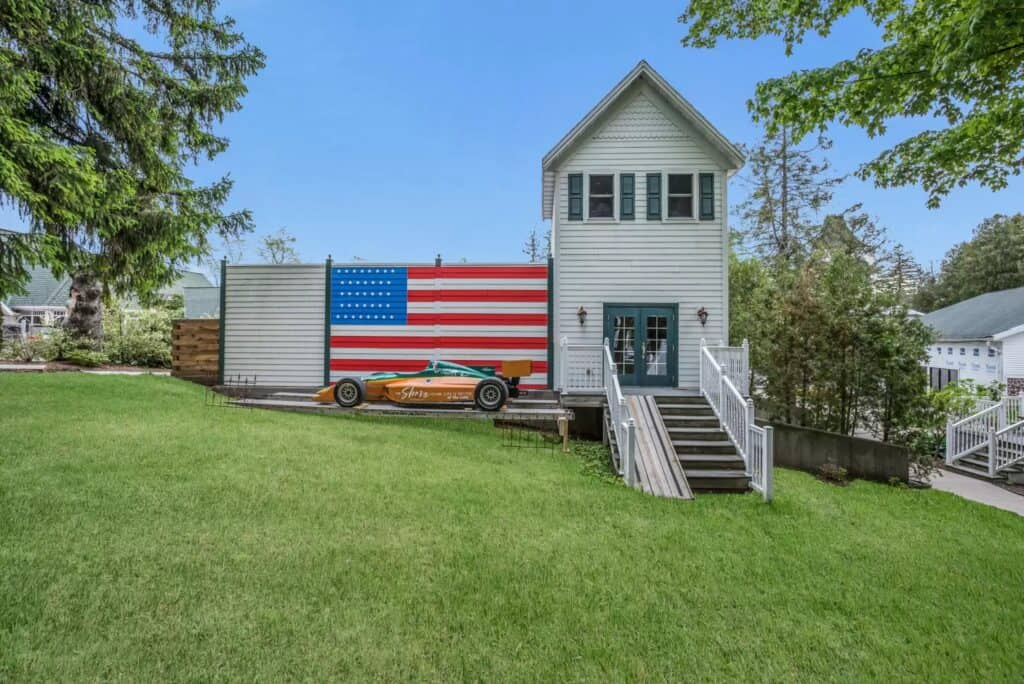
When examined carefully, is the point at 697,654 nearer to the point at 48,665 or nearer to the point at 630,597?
the point at 630,597

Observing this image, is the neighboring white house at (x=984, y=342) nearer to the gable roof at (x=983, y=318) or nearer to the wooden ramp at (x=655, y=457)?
the gable roof at (x=983, y=318)

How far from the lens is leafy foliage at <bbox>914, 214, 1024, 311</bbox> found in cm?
3394

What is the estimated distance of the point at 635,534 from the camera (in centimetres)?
463

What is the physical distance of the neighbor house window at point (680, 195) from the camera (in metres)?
10.5

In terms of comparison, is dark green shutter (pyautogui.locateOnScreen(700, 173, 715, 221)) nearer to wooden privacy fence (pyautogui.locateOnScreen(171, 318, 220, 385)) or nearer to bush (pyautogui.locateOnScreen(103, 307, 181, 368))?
wooden privacy fence (pyautogui.locateOnScreen(171, 318, 220, 385))

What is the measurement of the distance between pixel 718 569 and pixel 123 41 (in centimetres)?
1538

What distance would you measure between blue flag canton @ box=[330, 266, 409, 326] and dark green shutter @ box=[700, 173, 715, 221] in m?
6.74

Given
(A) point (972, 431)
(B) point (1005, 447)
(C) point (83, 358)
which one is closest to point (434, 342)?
(C) point (83, 358)

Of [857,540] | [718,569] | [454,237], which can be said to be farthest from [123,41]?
[454,237]

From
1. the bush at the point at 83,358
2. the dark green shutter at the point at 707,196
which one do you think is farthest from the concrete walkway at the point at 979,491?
the bush at the point at 83,358

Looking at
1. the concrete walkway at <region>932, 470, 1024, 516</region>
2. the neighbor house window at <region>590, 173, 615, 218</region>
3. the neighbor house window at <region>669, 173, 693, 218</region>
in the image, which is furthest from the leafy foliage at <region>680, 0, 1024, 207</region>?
the concrete walkway at <region>932, 470, 1024, 516</region>

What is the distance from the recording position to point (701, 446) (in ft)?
23.7

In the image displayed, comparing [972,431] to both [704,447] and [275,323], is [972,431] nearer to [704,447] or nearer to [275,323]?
[704,447]

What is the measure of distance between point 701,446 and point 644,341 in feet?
11.8
